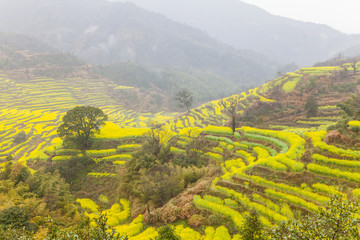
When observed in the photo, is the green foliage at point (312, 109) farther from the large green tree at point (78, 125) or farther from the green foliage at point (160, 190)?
the large green tree at point (78, 125)

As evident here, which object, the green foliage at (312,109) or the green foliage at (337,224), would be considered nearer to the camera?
the green foliage at (337,224)

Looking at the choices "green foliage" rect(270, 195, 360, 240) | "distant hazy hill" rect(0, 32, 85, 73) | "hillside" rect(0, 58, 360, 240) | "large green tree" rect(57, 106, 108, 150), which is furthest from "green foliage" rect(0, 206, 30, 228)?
"distant hazy hill" rect(0, 32, 85, 73)

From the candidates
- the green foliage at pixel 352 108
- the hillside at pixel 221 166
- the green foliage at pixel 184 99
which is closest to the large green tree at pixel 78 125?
the hillside at pixel 221 166

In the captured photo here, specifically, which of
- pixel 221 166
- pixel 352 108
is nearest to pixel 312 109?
pixel 352 108

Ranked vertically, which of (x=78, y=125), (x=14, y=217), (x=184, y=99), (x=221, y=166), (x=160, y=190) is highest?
(x=184, y=99)

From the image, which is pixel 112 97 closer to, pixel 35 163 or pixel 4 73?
pixel 4 73

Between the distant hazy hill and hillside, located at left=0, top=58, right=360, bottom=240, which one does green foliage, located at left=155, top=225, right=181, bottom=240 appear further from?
the distant hazy hill

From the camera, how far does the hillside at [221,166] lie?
50.3ft

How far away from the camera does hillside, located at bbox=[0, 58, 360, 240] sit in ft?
50.3

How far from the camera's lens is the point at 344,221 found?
23.9ft

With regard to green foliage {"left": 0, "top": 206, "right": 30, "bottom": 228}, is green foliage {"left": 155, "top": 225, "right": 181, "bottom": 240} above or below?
above

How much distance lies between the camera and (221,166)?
78.3ft

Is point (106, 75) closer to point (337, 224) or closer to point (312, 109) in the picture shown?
point (312, 109)

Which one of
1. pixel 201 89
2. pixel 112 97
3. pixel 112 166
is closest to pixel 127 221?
pixel 112 166
